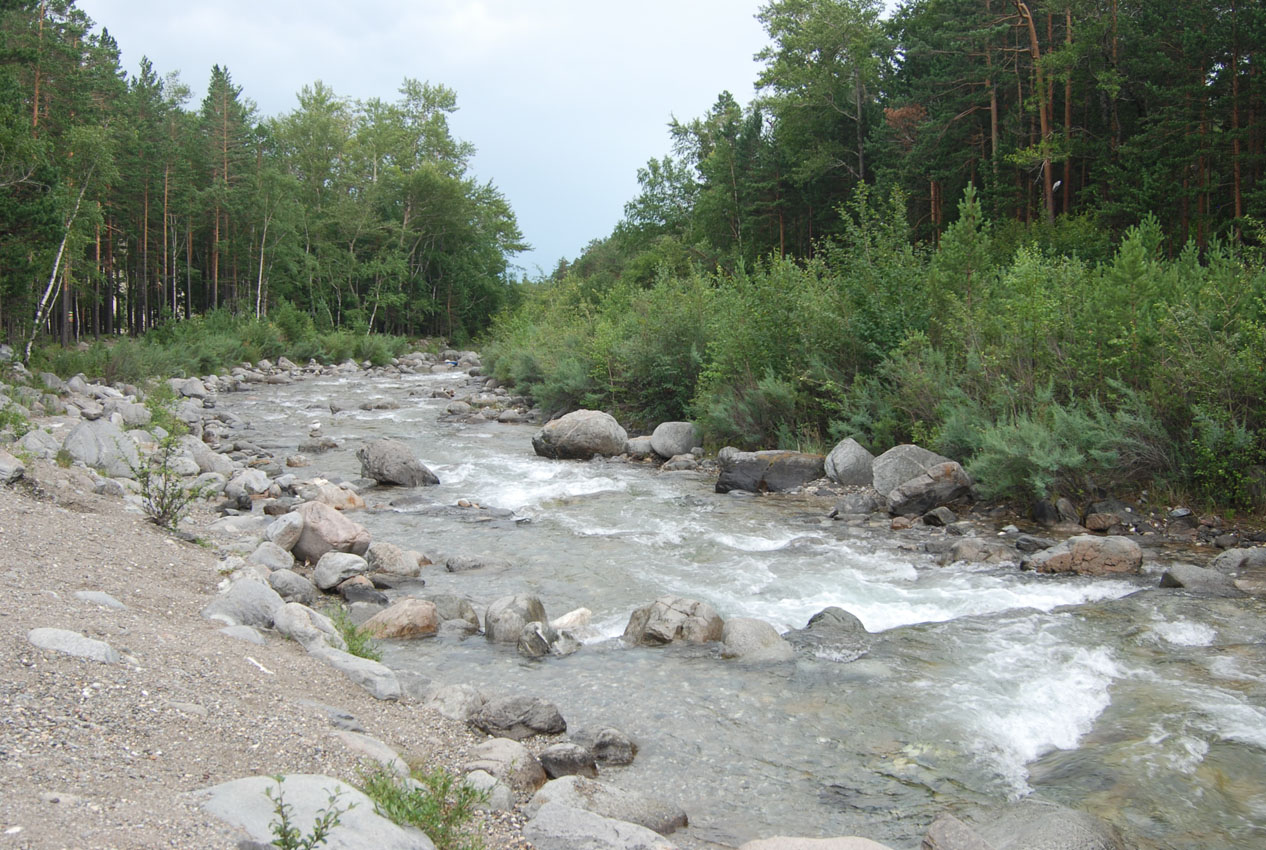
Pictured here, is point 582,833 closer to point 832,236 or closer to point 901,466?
point 901,466

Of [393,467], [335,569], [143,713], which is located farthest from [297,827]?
[393,467]

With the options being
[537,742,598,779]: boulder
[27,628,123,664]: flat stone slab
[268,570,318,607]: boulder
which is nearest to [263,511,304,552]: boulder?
[268,570,318,607]: boulder

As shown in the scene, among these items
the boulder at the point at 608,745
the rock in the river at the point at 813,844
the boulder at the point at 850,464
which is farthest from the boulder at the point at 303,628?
the boulder at the point at 850,464

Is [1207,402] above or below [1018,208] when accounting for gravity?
below

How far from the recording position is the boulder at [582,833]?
154 inches

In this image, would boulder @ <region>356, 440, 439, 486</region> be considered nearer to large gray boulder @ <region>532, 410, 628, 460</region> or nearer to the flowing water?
large gray boulder @ <region>532, 410, 628, 460</region>

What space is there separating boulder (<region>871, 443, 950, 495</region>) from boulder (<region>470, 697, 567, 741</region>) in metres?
7.41

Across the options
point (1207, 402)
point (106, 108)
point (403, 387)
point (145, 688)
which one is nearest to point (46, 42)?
point (106, 108)

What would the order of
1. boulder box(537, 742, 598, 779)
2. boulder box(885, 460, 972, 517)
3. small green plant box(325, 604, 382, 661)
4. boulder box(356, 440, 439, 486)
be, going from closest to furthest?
boulder box(537, 742, 598, 779), small green plant box(325, 604, 382, 661), boulder box(885, 460, 972, 517), boulder box(356, 440, 439, 486)

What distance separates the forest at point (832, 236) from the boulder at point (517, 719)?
7.15 m

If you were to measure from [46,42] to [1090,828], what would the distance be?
98.9 ft

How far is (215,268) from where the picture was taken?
43250 mm

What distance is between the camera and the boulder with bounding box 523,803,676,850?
12.8ft

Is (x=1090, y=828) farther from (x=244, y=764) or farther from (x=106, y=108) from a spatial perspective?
(x=106, y=108)
